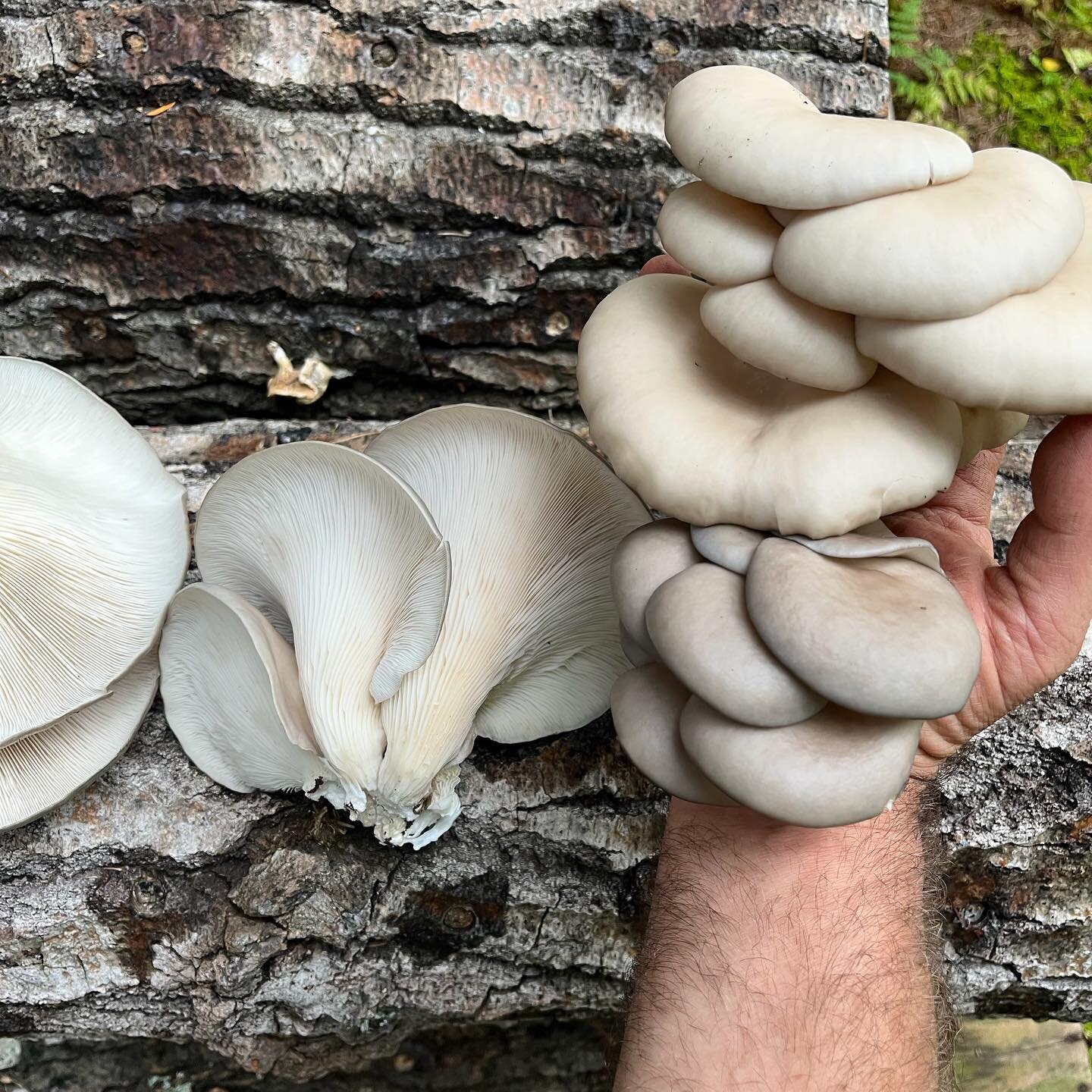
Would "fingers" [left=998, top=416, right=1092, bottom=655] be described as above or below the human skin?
above

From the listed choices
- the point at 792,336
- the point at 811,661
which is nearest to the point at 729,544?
the point at 811,661

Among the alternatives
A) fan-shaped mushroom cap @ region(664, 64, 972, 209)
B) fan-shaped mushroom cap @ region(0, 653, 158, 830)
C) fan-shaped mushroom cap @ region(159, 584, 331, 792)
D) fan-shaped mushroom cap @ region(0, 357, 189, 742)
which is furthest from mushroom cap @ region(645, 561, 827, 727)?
fan-shaped mushroom cap @ region(0, 653, 158, 830)

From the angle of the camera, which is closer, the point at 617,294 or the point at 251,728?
the point at 617,294

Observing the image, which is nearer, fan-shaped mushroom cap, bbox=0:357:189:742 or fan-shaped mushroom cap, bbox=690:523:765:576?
fan-shaped mushroom cap, bbox=690:523:765:576

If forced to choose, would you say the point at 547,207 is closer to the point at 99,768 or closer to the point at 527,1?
the point at 527,1

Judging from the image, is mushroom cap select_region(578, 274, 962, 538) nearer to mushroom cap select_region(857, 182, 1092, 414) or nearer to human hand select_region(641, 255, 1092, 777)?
mushroom cap select_region(857, 182, 1092, 414)

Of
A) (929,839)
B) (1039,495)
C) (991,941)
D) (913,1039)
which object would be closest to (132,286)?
(1039,495)
